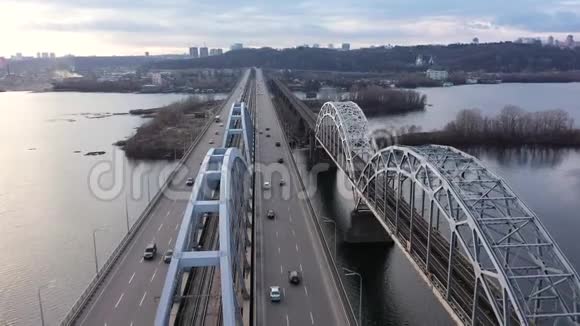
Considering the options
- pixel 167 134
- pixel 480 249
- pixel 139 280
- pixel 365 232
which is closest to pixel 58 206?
pixel 139 280

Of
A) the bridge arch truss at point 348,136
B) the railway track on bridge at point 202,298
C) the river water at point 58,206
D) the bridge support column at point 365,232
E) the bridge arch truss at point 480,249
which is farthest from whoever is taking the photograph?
the bridge arch truss at point 348,136

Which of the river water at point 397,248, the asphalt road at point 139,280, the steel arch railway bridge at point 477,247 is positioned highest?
the steel arch railway bridge at point 477,247

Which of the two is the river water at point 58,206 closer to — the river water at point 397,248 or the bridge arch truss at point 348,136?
the river water at point 397,248

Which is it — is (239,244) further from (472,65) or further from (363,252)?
(472,65)

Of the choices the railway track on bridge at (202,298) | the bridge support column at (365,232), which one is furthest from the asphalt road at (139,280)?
the bridge support column at (365,232)

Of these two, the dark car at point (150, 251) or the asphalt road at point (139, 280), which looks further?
the dark car at point (150, 251)

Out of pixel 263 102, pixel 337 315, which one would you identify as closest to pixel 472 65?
pixel 263 102

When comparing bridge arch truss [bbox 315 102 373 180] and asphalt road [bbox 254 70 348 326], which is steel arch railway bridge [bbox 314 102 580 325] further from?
bridge arch truss [bbox 315 102 373 180]
